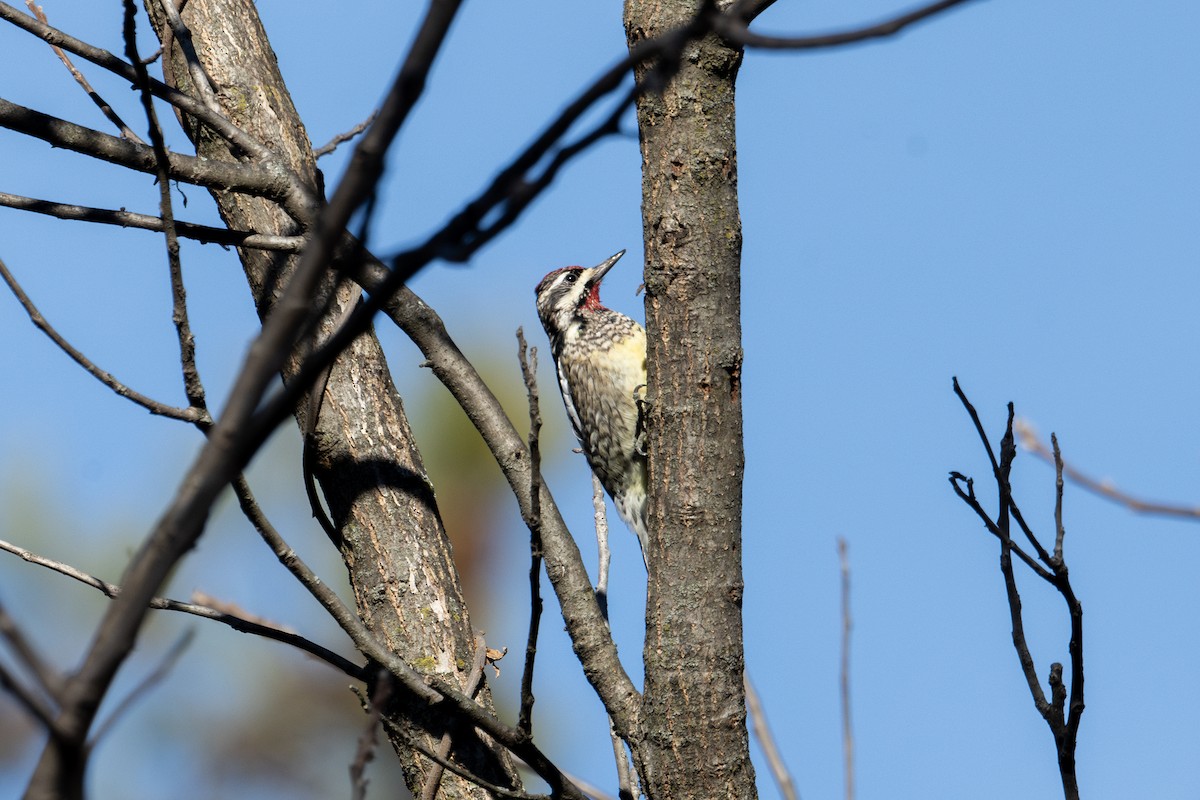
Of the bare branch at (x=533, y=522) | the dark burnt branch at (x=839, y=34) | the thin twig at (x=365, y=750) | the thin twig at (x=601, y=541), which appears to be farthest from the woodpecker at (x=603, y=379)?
the dark burnt branch at (x=839, y=34)

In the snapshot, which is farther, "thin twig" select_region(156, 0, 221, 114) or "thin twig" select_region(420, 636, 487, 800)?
"thin twig" select_region(156, 0, 221, 114)

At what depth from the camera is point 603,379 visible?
5.07m

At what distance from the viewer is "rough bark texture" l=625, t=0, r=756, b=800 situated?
247cm

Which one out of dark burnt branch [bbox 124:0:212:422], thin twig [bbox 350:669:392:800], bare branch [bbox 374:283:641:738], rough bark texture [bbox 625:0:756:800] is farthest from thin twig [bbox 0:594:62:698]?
bare branch [bbox 374:283:641:738]

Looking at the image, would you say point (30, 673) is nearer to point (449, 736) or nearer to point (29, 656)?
point (29, 656)

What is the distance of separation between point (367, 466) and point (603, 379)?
2.12 m

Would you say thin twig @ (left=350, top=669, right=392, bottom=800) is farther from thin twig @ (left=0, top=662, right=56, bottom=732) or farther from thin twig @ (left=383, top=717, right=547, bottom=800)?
thin twig @ (left=383, top=717, right=547, bottom=800)

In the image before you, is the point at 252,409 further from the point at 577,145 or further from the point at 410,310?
the point at 410,310

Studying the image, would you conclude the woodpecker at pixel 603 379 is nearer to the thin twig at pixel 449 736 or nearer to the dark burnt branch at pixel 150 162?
the thin twig at pixel 449 736

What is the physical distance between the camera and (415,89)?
102 centimetres

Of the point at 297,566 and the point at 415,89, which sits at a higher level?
the point at 297,566

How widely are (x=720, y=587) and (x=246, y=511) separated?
0.96 meters

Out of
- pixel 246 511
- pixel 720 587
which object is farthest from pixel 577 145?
pixel 720 587

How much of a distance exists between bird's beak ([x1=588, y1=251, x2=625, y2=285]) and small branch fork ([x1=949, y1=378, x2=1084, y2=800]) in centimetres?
337
